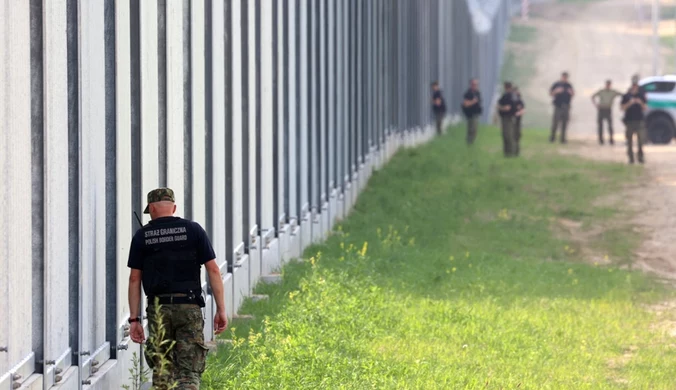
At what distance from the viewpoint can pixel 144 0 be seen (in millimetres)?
9344

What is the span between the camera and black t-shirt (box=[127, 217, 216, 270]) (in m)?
7.59

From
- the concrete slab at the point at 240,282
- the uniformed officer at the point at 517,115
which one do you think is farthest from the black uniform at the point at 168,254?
the uniformed officer at the point at 517,115

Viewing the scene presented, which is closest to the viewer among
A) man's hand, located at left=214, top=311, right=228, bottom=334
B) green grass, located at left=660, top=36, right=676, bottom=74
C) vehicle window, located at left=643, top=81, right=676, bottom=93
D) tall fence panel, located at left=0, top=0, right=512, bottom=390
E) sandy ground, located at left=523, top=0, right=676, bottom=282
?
tall fence panel, located at left=0, top=0, right=512, bottom=390

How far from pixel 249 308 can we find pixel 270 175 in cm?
263

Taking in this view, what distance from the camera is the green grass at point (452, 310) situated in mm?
9922

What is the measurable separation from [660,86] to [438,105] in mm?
5669

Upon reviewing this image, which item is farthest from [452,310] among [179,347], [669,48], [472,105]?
[669,48]

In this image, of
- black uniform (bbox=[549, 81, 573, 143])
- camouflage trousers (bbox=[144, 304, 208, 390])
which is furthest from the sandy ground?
camouflage trousers (bbox=[144, 304, 208, 390])

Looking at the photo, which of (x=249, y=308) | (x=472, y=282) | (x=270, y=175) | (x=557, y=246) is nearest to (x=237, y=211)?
(x=249, y=308)

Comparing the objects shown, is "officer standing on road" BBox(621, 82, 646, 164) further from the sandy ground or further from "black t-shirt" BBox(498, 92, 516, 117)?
"black t-shirt" BBox(498, 92, 516, 117)

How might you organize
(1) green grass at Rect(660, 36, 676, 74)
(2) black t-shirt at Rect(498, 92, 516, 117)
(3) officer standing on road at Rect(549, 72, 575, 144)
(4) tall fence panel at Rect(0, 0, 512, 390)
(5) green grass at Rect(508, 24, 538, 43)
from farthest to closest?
1. (5) green grass at Rect(508, 24, 538, 43)
2. (1) green grass at Rect(660, 36, 676, 74)
3. (3) officer standing on road at Rect(549, 72, 575, 144)
4. (2) black t-shirt at Rect(498, 92, 516, 117)
5. (4) tall fence panel at Rect(0, 0, 512, 390)

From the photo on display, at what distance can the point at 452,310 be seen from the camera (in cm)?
1280

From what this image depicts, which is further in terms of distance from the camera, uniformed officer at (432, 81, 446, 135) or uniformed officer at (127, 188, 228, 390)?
uniformed officer at (432, 81, 446, 135)

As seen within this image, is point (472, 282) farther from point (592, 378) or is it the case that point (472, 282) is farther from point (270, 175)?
point (592, 378)
